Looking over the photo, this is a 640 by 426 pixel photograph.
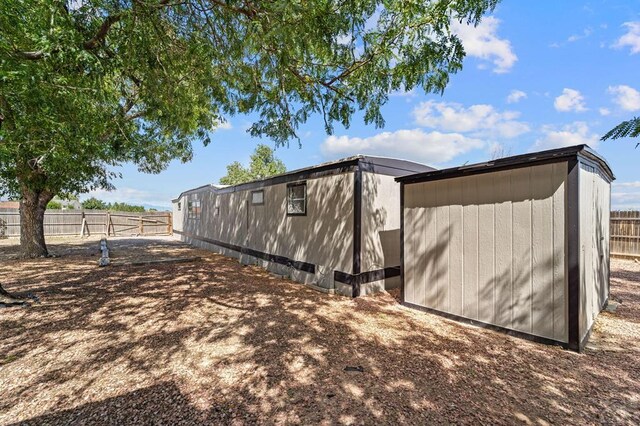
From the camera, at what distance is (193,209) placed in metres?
13.5

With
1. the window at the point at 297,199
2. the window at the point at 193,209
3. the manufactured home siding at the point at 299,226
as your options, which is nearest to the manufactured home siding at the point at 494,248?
the manufactured home siding at the point at 299,226

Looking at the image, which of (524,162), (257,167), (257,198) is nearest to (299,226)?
(257,198)

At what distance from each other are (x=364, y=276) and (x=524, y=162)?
304 centimetres

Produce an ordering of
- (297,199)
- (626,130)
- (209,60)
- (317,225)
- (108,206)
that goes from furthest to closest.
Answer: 1. (108,206)
2. (297,199)
3. (317,225)
4. (209,60)
5. (626,130)

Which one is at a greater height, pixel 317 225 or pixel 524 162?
pixel 524 162

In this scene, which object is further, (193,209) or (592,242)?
(193,209)

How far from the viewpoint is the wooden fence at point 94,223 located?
15.3m

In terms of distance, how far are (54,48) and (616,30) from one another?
24.6ft

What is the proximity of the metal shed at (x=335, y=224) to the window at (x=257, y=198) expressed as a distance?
0.03 metres

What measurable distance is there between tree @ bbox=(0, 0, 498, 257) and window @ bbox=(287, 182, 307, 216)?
1453 mm

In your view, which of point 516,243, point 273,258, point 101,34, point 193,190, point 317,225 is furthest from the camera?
point 193,190

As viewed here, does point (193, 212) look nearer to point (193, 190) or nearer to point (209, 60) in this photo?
point (193, 190)

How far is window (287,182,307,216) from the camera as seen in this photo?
6.49 metres

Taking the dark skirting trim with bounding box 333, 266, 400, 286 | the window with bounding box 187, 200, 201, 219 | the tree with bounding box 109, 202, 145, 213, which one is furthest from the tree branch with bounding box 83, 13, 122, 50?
the tree with bounding box 109, 202, 145, 213
